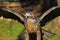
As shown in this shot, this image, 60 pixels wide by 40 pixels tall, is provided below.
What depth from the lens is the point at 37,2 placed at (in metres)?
7.65

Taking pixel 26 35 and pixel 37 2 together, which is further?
pixel 37 2

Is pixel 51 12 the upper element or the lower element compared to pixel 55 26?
upper

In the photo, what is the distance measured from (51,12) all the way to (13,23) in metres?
1.30

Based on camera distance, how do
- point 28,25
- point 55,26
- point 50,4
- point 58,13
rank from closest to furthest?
point 28,25, point 58,13, point 55,26, point 50,4

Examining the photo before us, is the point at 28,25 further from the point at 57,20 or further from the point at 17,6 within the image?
the point at 17,6

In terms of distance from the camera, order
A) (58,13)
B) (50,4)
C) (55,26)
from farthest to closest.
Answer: (50,4)
(55,26)
(58,13)

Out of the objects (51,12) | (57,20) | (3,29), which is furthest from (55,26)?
(3,29)

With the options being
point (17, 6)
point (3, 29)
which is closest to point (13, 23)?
point (3, 29)

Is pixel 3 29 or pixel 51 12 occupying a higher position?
pixel 51 12

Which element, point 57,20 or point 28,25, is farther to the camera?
point 57,20

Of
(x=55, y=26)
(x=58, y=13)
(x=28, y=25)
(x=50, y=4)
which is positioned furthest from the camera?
(x=50, y=4)

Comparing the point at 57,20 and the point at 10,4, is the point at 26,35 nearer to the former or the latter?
the point at 57,20

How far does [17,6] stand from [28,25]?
192 cm

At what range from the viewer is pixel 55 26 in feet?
21.7
